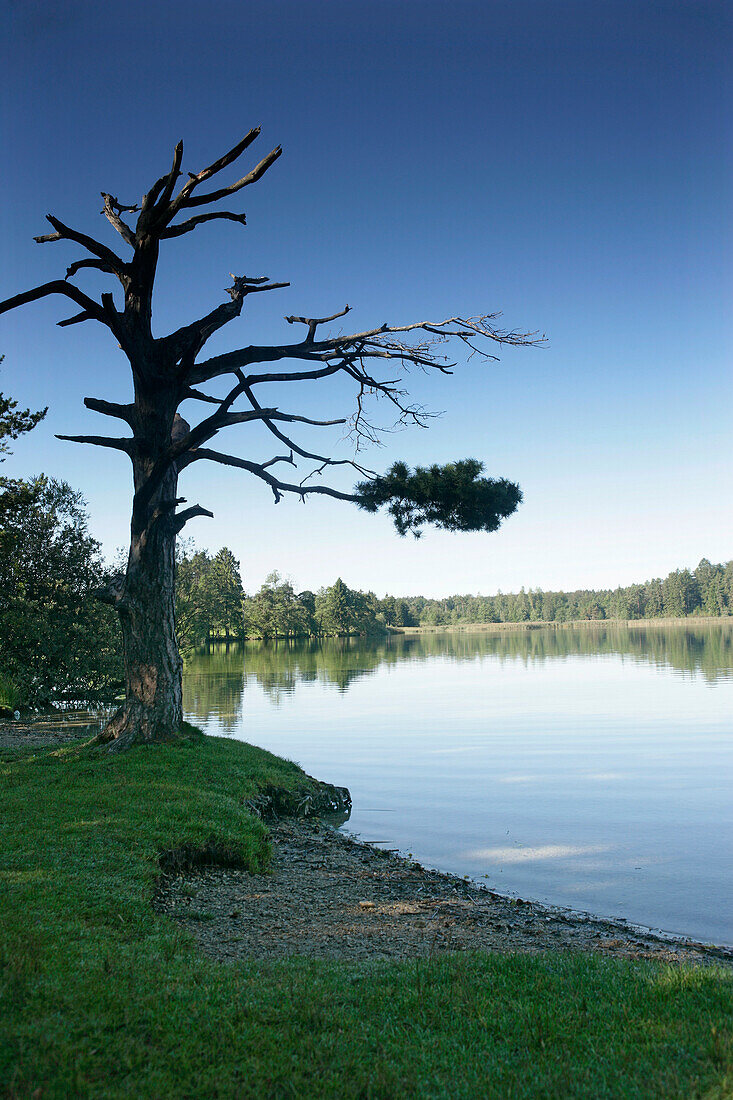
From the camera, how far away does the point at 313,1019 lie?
161 inches

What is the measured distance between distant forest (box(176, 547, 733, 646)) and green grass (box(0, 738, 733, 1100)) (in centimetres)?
3662

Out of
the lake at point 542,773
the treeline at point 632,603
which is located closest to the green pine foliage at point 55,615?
the lake at point 542,773

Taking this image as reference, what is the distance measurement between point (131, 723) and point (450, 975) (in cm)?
907

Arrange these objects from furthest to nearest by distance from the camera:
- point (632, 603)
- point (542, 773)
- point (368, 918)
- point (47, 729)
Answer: point (632, 603) → point (47, 729) → point (542, 773) → point (368, 918)

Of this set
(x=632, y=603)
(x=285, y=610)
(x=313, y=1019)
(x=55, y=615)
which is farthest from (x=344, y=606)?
(x=313, y=1019)

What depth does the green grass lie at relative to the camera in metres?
3.47

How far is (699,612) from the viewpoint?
518 feet

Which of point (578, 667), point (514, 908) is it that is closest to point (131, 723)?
point (514, 908)

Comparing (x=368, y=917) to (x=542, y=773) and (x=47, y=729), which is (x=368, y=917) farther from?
(x=47, y=729)

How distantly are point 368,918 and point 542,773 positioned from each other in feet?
31.7

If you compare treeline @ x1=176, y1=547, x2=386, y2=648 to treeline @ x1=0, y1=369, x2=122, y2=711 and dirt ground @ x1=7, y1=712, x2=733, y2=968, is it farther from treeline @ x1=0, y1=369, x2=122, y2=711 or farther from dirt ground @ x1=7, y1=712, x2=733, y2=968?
dirt ground @ x1=7, y1=712, x2=733, y2=968

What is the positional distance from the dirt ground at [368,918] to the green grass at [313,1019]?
25.9 inches

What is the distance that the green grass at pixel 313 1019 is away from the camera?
3.47 meters

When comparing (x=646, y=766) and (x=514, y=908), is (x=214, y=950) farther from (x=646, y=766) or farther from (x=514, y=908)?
(x=646, y=766)
